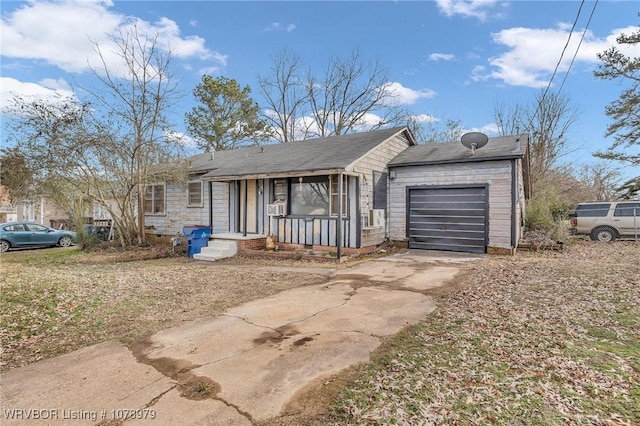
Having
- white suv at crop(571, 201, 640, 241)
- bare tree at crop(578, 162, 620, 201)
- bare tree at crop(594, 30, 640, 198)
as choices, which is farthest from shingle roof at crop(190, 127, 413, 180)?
bare tree at crop(578, 162, 620, 201)

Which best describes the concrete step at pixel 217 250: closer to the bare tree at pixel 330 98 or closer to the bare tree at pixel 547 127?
the bare tree at pixel 330 98

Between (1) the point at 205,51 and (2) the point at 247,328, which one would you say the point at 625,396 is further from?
(1) the point at 205,51

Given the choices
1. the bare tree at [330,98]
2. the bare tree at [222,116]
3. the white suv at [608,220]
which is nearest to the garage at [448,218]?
the white suv at [608,220]

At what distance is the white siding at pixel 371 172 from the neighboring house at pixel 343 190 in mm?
30

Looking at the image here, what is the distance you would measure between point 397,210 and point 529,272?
4.75m

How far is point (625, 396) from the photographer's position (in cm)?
244

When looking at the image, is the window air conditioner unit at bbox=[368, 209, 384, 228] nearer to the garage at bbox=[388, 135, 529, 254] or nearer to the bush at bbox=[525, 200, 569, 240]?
the garage at bbox=[388, 135, 529, 254]

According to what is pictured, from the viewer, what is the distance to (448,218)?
10.4 metres

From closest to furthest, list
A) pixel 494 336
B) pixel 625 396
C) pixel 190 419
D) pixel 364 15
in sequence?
pixel 190 419 → pixel 625 396 → pixel 494 336 → pixel 364 15

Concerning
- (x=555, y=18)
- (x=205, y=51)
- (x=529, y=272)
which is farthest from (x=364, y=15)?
(x=529, y=272)

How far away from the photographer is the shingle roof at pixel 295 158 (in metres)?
9.50

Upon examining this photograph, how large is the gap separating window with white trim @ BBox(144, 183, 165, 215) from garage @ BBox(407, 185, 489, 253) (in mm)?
10590

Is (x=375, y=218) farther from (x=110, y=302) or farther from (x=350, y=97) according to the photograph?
(x=350, y=97)

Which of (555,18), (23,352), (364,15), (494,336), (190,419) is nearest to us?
(190,419)
